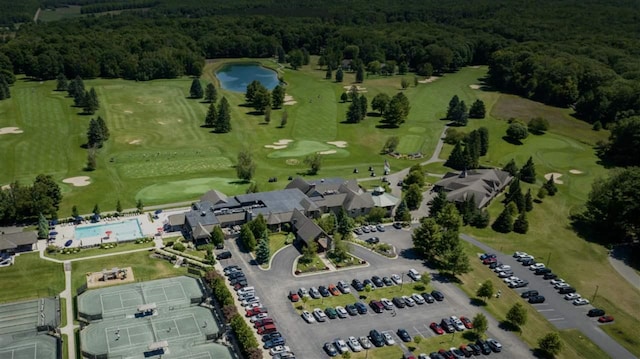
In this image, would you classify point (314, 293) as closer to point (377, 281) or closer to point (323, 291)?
point (323, 291)

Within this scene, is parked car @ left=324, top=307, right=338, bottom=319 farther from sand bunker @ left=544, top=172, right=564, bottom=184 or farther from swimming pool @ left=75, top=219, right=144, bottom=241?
sand bunker @ left=544, top=172, right=564, bottom=184

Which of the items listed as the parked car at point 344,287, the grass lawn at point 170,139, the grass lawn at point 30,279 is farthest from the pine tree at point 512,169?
the grass lawn at point 30,279

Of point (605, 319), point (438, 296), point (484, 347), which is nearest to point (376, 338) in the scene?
point (484, 347)

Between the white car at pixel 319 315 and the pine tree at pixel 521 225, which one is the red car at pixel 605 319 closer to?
the pine tree at pixel 521 225

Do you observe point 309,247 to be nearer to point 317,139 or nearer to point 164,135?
point 317,139

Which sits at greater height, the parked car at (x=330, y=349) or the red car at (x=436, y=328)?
the red car at (x=436, y=328)

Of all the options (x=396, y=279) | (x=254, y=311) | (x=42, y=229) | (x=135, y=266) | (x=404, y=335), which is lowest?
(x=135, y=266)

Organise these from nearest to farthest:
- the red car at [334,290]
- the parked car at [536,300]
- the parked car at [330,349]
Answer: the parked car at [330,349] → the red car at [334,290] → the parked car at [536,300]

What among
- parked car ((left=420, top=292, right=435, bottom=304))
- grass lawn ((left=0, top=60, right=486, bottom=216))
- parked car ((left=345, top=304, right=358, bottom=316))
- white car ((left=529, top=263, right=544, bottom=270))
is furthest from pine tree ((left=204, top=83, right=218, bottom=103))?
white car ((left=529, top=263, right=544, bottom=270))
